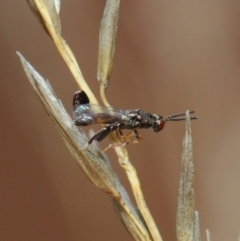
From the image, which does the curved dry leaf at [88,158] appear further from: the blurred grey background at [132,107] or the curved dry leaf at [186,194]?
the blurred grey background at [132,107]

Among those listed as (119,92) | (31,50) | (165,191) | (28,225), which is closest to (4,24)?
(31,50)

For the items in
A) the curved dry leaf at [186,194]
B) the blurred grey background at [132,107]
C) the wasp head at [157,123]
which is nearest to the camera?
the curved dry leaf at [186,194]

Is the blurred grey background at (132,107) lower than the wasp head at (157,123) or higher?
higher

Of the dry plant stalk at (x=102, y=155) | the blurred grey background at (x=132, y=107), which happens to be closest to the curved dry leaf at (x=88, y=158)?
the dry plant stalk at (x=102, y=155)

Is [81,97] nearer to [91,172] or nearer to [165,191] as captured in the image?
[91,172]

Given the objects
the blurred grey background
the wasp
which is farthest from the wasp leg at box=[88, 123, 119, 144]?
the blurred grey background

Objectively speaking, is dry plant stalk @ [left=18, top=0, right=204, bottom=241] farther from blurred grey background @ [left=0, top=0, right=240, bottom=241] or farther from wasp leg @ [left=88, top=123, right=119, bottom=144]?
blurred grey background @ [left=0, top=0, right=240, bottom=241]

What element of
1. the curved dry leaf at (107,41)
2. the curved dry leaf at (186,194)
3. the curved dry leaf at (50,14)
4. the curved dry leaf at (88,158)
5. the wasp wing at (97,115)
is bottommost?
the curved dry leaf at (186,194)
